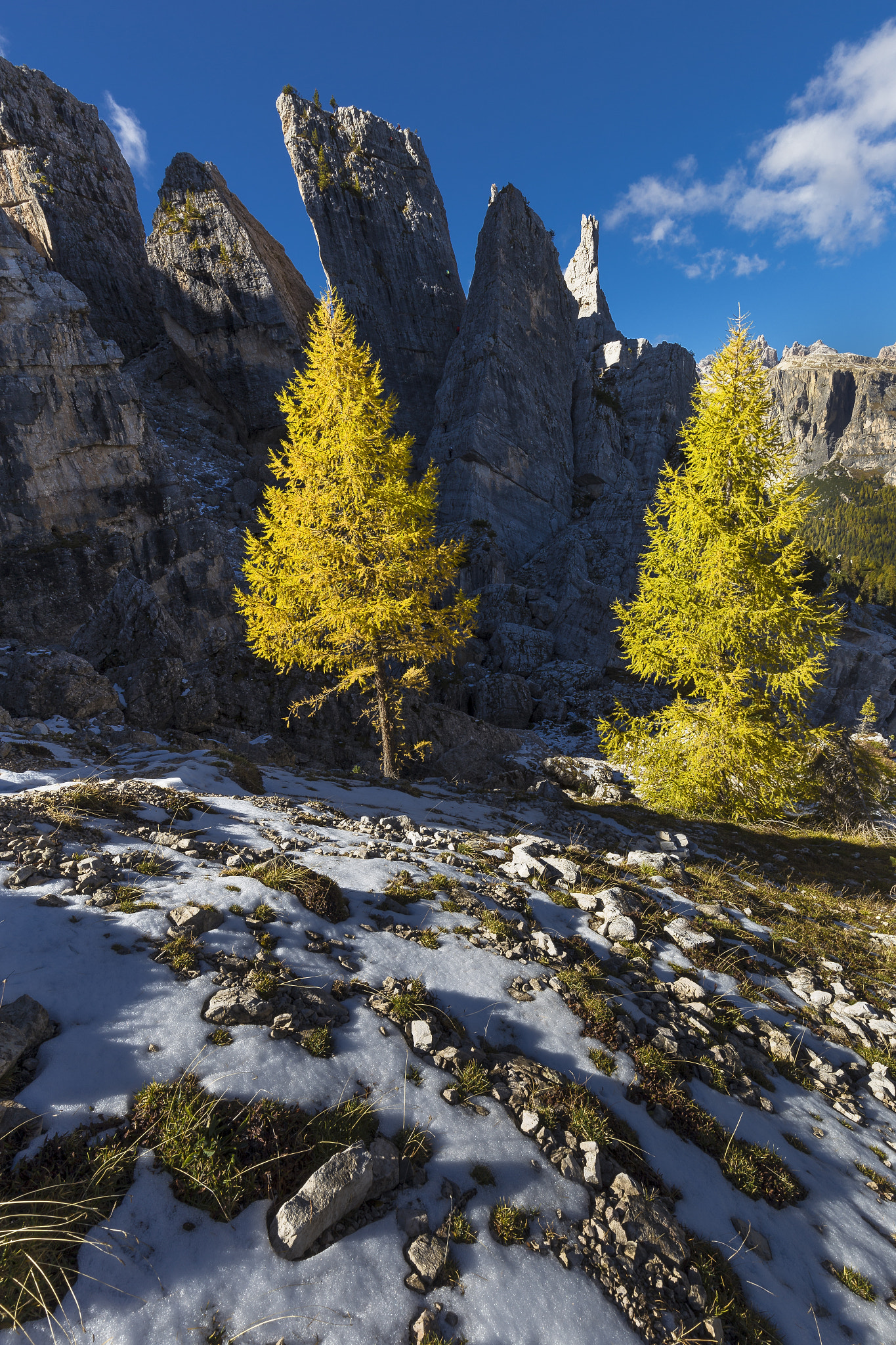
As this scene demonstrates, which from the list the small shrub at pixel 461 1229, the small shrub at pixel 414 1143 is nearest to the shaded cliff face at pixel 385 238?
the small shrub at pixel 414 1143

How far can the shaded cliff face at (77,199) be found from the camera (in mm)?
42750

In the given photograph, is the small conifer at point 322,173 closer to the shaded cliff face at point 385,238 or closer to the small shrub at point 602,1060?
the shaded cliff face at point 385,238

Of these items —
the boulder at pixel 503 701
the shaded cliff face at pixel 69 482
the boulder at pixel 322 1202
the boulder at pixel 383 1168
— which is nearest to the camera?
the boulder at pixel 322 1202

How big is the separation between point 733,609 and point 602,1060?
34.8 feet

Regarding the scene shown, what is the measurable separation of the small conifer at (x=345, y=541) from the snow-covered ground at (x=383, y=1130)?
24.1 ft

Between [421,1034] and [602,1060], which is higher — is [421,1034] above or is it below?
above

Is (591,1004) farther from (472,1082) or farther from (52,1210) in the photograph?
(52,1210)

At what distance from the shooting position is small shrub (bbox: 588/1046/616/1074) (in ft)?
15.1

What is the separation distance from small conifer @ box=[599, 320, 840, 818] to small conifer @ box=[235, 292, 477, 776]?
506 centimetres

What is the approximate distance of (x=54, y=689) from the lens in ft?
50.2

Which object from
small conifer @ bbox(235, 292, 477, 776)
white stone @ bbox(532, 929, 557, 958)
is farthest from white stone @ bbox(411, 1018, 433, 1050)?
small conifer @ bbox(235, 292, 477, 776)

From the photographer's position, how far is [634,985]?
5906 mm

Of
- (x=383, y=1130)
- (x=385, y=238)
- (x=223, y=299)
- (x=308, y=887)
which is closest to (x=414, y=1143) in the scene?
(x=383, y=1130)

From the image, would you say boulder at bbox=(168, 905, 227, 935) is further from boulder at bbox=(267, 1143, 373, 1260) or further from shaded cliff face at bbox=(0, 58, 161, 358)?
shaded cliff face at bbox=(0, 58, 161, 358)
